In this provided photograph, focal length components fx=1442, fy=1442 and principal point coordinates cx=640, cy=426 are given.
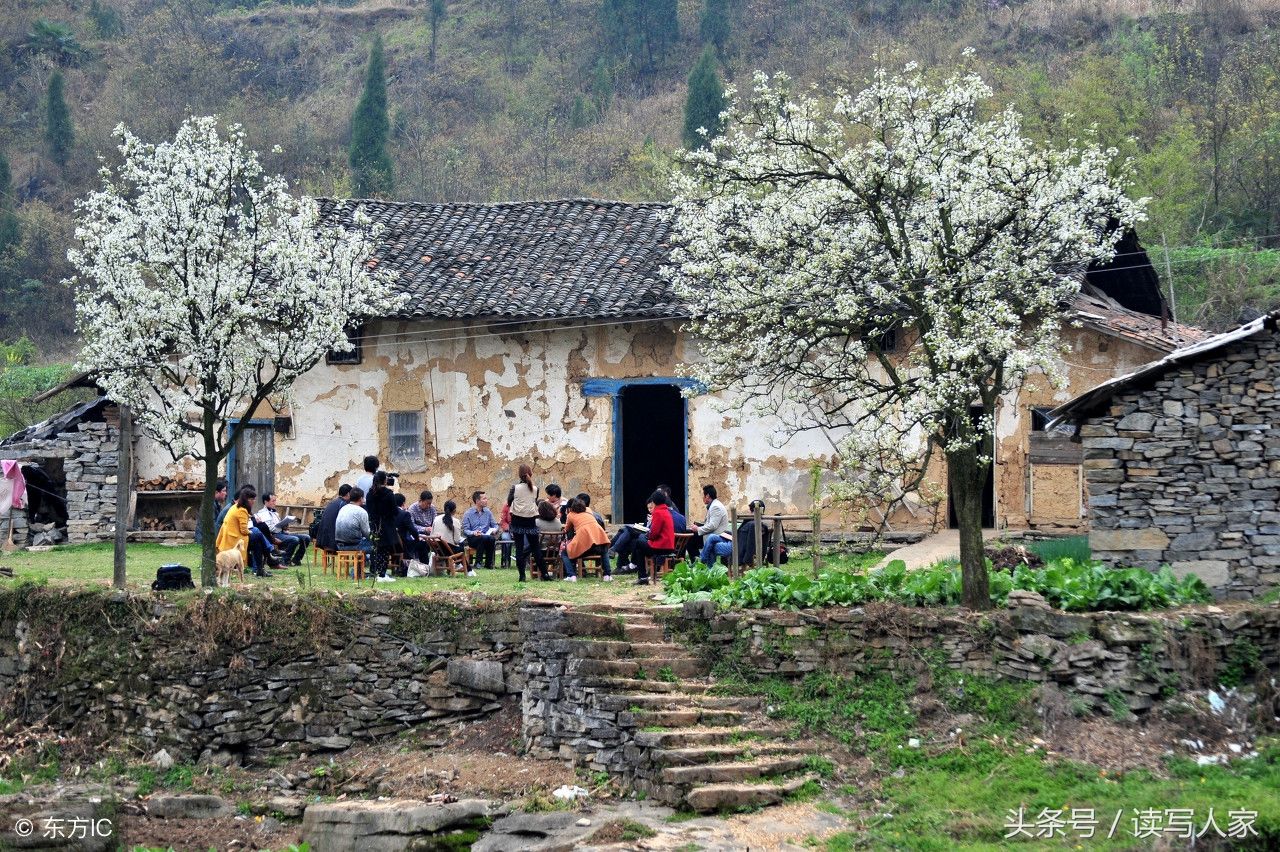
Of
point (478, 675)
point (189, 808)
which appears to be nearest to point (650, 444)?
point (478, 675)

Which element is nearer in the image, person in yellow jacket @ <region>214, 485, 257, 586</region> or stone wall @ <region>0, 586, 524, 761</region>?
stone wall @ <region>0, 586, 524, 761</region>

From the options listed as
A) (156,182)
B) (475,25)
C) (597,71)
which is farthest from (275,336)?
(475,25)

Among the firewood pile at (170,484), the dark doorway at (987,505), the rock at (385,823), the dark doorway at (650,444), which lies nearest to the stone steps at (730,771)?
the rock at (385,823)

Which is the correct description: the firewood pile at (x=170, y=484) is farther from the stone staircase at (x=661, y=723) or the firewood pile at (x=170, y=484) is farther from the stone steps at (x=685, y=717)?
the stone steps at (x=685, y=717)

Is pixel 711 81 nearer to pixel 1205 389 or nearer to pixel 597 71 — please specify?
pixel 597 71

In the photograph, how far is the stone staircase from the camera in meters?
12.0

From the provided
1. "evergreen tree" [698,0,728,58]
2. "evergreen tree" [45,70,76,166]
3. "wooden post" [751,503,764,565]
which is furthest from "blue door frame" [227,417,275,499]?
"evergreen tree" [698,0,728,58]

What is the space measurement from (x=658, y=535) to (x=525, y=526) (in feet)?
5.43

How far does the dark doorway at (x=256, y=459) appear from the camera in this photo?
23.1m

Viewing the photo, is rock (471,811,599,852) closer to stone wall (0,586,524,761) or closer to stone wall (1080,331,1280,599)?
stone wall (0,586,524,761)

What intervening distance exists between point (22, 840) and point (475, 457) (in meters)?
10.1

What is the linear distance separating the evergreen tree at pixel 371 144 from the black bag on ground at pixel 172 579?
92.8 ft

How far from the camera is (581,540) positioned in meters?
17.5

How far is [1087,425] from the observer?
15414 millimetres
